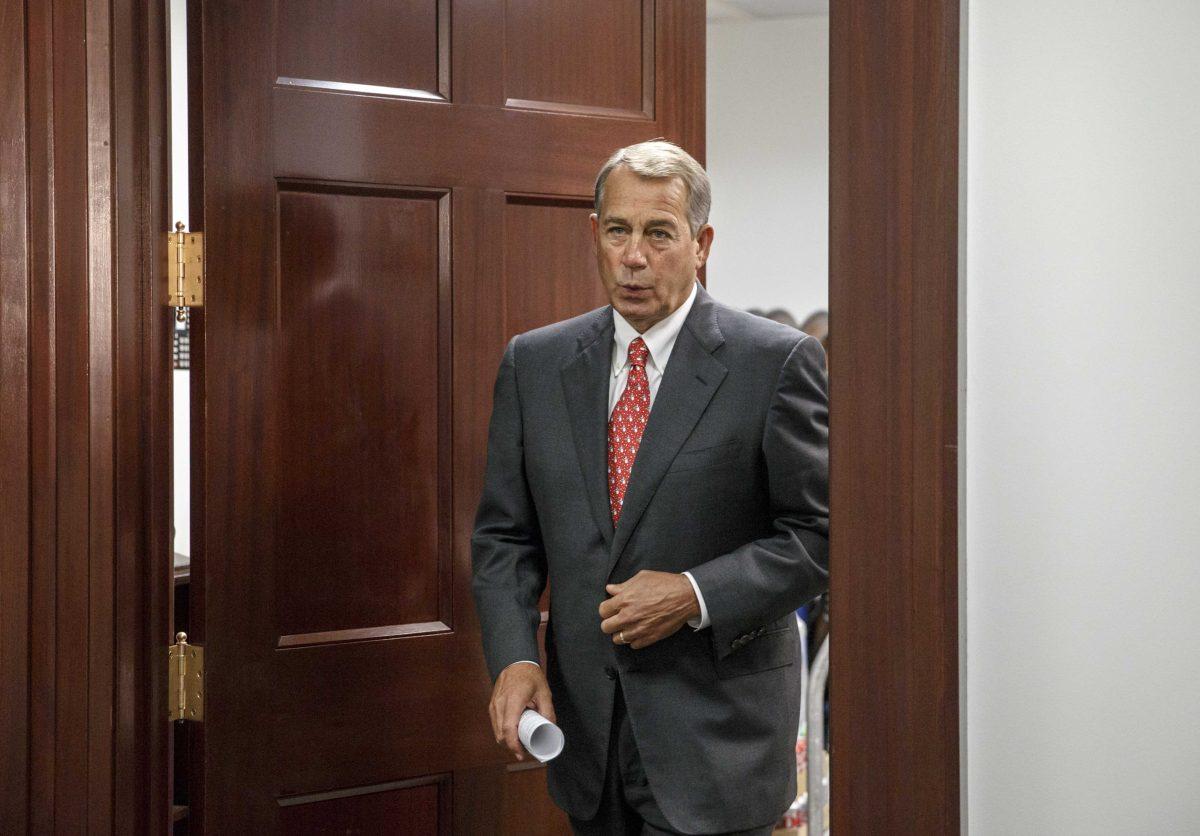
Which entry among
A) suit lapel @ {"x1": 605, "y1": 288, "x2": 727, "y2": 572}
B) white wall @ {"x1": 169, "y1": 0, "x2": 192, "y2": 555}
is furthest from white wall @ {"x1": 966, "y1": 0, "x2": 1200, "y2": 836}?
white wall @ {"x1": 169, "y1": 0, "x2": 192, "y2": 555}

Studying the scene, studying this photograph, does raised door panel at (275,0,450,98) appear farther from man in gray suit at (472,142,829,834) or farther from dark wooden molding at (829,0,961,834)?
dark wooden molding at (829,0,961,834)

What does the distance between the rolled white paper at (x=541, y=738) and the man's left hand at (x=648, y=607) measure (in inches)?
6.3

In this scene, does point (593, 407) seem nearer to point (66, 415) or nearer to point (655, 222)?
point (655, 222)

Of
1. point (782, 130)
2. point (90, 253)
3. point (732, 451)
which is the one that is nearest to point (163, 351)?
point (90, 253)

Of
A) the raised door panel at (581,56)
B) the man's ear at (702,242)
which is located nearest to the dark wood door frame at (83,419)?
the raised door panel at (581,56)

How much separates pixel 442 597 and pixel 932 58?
1.29 metres

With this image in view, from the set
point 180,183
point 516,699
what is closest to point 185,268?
point 516,699

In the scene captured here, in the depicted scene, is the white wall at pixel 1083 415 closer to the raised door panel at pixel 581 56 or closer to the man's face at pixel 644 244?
the man's face at pixel 644 244

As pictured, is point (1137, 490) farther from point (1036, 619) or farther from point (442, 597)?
point (442, 597)

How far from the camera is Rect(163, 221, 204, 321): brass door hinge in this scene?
65.8 inches

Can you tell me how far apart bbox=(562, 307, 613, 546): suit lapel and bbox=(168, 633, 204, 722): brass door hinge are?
0.66m

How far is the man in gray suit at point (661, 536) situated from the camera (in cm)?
153

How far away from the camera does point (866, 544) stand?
2.91ft

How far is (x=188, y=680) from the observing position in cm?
171
